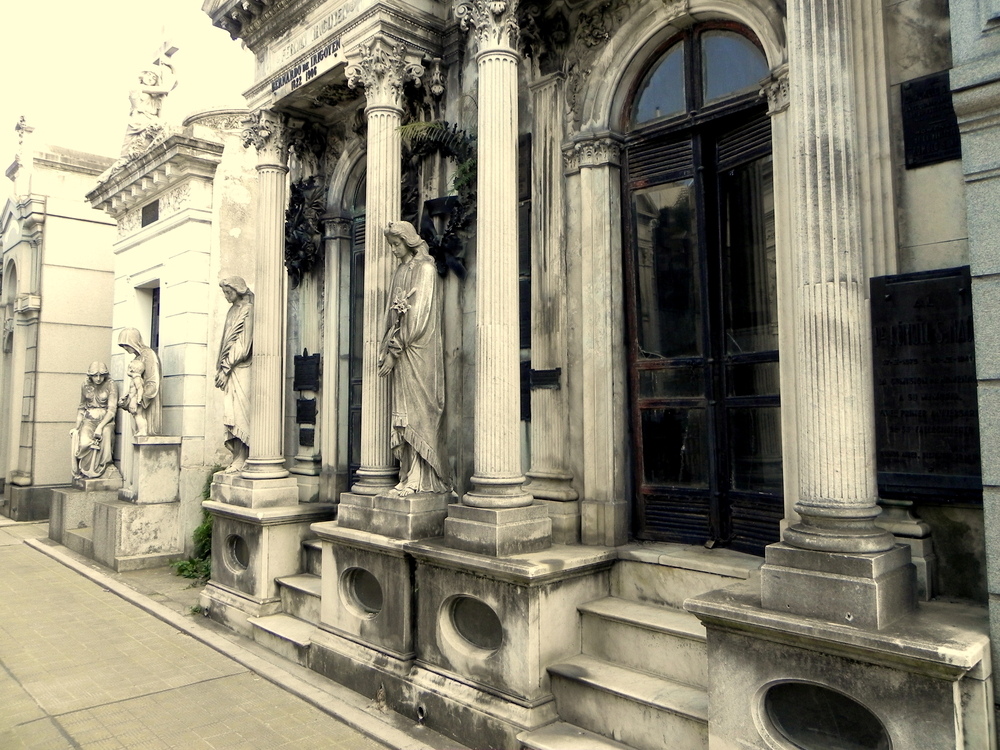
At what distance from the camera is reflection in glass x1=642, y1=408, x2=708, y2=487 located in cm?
644

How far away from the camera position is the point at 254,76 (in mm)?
9594

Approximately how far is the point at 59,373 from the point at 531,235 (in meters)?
15.1

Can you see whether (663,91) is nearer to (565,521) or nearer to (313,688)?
(565,521)

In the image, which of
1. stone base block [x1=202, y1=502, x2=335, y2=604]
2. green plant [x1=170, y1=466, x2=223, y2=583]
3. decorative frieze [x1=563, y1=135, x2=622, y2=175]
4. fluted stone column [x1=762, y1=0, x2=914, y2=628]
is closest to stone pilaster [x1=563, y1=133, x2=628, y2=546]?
decorative frieze [x1=563, y1=135, x2=622, y2=175]

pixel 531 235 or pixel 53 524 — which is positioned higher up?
pixel 531 235

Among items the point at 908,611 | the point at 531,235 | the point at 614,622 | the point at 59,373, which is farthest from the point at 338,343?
Result: the point at 59,373

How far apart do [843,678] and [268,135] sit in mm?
8851

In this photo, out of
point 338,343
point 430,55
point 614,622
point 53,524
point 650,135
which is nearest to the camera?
point 614,622

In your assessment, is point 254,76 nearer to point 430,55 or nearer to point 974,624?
point 430,55

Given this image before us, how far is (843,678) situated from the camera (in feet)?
12.3

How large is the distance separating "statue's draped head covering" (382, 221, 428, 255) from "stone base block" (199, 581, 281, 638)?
14.8ft

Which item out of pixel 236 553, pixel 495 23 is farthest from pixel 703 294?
pixel 236 553

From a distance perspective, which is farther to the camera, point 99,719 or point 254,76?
point 254,76

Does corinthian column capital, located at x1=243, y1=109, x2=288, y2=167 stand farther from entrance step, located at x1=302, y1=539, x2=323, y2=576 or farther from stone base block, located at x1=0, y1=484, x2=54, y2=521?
stone base block, located at x1=0, y1=484, x2=54, y2=521
